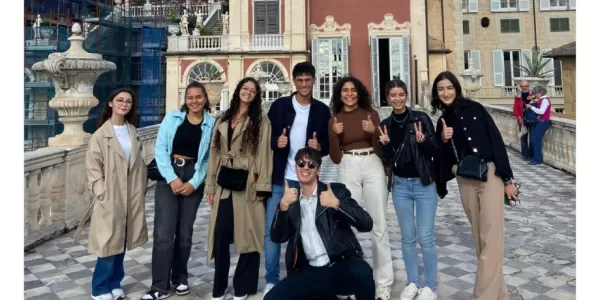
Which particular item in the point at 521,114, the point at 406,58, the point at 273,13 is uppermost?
the point at 273,13

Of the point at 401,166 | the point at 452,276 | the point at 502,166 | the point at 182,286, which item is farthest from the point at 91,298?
the point at 502,166

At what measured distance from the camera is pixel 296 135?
11.9ft

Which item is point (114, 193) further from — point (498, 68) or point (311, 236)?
point (498, 68)

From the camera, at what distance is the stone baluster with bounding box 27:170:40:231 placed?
494 cm

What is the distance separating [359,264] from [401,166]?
0.88 meters

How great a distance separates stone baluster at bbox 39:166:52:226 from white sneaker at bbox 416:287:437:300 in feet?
14.4

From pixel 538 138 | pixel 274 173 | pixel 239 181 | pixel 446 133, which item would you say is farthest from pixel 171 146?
pixel 538 138

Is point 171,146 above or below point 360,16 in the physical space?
below

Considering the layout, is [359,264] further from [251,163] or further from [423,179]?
[251,163]

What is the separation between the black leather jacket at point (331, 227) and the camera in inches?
116

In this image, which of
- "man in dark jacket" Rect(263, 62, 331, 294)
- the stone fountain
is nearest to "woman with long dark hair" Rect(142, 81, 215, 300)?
"man in dark jacket" Rect(263, 62, 331, 294)

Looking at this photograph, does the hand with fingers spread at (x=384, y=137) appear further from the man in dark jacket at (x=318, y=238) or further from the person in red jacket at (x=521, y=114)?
the person in red jacket at (x=521, y=114)

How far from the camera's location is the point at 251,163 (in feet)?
11.5

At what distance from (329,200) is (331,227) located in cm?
20
